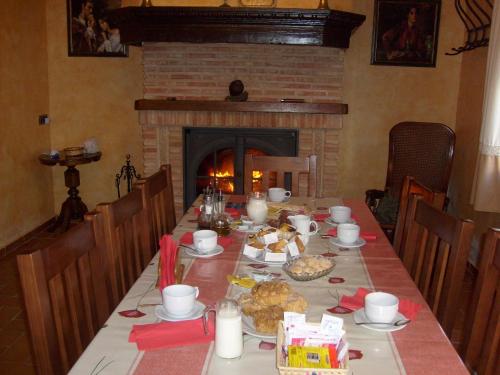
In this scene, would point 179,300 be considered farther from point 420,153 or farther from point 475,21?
point 475,21

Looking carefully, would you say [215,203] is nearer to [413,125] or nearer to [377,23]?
[413,125]

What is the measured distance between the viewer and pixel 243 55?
4242 mm

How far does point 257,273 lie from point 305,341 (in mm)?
582

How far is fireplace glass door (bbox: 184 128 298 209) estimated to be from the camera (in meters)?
4.34

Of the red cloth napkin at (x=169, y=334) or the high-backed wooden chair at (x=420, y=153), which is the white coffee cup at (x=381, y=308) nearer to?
the red cloth napkin at (x=169, y=334)

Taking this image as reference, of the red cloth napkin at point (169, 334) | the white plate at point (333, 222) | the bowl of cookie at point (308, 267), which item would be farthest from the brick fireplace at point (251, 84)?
the red cloth napkin at point (169, 334)

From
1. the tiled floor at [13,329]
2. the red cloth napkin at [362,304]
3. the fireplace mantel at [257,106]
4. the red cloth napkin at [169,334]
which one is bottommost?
the tiled floor at [13,329]

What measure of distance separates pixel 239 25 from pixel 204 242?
7.63ft

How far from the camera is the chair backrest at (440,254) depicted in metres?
1.61

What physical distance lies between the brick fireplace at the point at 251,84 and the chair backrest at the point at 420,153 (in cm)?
53

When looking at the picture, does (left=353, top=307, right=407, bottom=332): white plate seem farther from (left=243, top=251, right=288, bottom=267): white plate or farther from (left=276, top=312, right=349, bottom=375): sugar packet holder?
(left=243, top=251, right=288, bottom=267): white plate

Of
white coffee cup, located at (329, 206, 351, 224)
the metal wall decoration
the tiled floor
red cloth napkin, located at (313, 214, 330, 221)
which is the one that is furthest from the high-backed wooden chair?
white coffee cup, located at (329, 206, 351, 224)

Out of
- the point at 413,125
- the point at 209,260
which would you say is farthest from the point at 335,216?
the point at 413,125

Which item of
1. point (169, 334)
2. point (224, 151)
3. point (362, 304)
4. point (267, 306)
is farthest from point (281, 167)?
point (169, 334)
